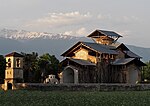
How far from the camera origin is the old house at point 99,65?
228ft

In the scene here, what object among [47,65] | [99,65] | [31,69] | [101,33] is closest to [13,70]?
[31,69]

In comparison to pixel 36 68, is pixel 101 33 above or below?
above

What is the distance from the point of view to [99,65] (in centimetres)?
7162

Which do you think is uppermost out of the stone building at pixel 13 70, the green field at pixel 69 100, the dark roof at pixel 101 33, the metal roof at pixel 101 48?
the dark roof at pixel 101 33

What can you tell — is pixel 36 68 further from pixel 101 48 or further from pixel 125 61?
pixel 125 61

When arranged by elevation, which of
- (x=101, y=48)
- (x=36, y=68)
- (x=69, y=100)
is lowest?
(x=69, y=100)

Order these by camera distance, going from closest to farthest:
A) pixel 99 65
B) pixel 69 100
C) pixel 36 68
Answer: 1. pixel 69 100
2. pixel 36 68
3. pixel 99 65

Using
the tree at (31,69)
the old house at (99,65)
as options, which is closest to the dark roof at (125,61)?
the old house at (99,65)

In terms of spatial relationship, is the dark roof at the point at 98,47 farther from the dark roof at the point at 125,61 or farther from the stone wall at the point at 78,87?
the stone wall at the point at 78,87

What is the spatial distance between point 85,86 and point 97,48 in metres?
19.7

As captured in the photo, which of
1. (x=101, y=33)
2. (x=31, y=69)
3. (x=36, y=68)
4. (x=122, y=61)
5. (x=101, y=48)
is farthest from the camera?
(x=101, y=33)

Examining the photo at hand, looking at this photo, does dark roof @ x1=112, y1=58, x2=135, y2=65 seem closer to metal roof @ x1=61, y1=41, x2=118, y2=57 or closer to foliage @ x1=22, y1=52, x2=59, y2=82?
metal roof @ x1=61, y1=41, x2=118, y2=57

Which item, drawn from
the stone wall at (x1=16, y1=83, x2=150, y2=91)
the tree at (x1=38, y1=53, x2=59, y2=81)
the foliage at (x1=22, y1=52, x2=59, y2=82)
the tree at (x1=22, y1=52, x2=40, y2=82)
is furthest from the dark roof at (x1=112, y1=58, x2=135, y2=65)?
the stone wall at (x1=16, y1=83, x2=150, y2=91)

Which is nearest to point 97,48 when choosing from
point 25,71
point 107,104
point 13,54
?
point 25,71
